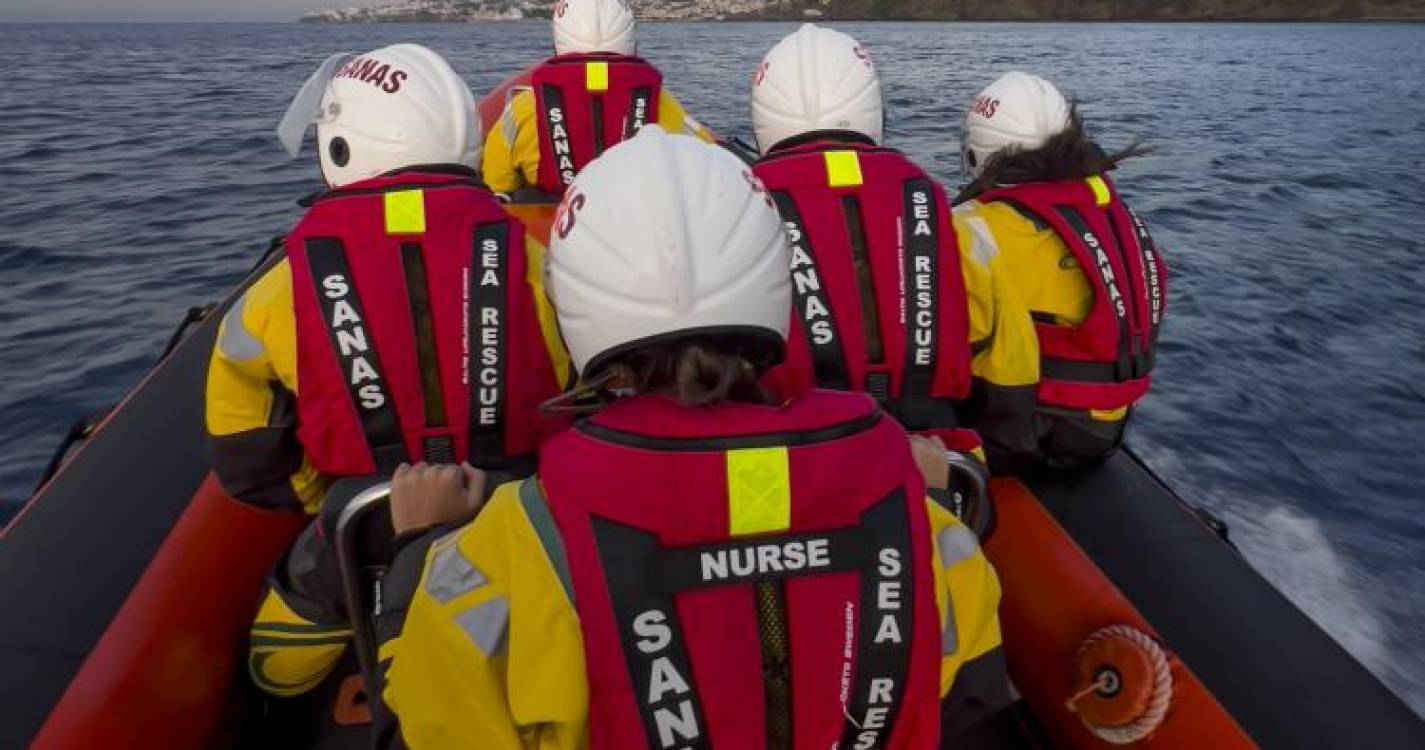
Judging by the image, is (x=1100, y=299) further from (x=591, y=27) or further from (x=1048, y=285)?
(x=591, y=27)

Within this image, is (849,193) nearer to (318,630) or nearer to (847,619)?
(847,619)

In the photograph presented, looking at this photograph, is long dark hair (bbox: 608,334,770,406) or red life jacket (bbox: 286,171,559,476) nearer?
long dark hair (bbox: 608,334,770,406)

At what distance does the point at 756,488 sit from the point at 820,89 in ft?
4.90

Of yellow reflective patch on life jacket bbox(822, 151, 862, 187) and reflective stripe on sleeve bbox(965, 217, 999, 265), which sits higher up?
yellow reflective patch on life jacket bbox(822, 151, 862, 187)

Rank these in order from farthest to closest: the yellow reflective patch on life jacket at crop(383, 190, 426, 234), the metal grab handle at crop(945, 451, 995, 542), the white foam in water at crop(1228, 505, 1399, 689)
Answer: the white foam in water at crop(1228, 505, 1399, 689) < the yellow reflective patch on life jacket at crop(383, 190, 426, 234) < the metal grab handle at crop(945, 451, 995, 542)

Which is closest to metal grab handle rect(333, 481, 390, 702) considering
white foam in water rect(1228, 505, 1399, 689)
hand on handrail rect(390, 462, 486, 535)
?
hand on handrail rect(390, 462, 486, 535)

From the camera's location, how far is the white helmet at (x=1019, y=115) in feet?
8.43

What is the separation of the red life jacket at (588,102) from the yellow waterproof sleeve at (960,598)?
12.3 feet

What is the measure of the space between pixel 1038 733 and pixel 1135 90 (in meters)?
17.9

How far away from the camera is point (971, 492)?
5.09 feet

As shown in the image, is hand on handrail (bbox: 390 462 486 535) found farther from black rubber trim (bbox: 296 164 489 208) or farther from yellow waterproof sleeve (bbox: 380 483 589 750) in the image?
black rubber trim (bbox: 296 164 489 208)

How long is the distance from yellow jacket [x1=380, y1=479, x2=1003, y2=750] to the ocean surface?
6.14ft

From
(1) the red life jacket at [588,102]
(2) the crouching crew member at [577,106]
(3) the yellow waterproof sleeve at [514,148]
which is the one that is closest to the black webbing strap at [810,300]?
(2) the crouching crew member at [577,106]

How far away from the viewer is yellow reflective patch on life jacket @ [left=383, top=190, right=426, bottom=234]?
1.73 metres
